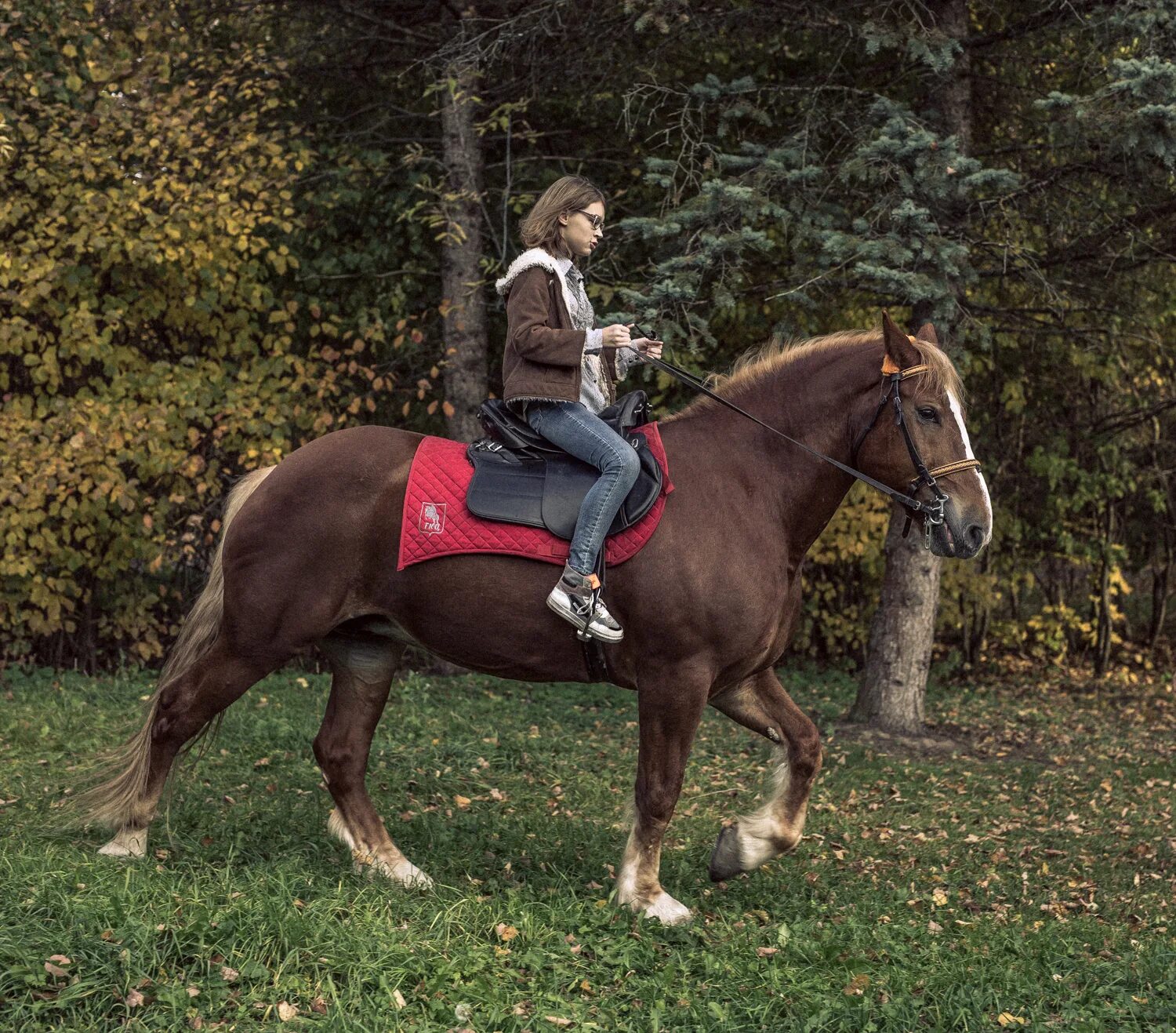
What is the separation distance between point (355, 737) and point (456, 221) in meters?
6.24

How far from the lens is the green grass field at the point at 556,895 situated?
424cm

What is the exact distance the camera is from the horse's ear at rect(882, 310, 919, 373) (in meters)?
5.12

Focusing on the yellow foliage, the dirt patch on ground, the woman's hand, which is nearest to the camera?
the woman's hand

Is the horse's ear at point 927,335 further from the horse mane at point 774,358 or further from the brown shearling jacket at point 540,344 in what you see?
the brown shearling jacket at point 540,344

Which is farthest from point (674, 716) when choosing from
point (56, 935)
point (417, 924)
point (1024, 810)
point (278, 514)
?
point (1024, 810)

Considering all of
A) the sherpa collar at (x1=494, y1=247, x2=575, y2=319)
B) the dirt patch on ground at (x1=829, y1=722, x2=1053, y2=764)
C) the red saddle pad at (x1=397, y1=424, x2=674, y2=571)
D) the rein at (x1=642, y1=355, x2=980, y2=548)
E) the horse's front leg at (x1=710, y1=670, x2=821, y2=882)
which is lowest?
the dirt patch on ground at (x1=829, y1=722, x2=1053, y2=764)

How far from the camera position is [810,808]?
25.6ft

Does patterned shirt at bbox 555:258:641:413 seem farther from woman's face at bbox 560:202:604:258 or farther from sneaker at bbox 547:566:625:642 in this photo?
sneaker at bbox 547:566:625:642

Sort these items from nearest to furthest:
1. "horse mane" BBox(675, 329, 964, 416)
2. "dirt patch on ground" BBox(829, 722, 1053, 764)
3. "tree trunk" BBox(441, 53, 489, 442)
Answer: "horse mane" BBox(675, 329, 964, 416), "dirt patch on ground" BBox(829, 722, 1053, 764), "tree trunk" BBox(441, 53, 489, 442)

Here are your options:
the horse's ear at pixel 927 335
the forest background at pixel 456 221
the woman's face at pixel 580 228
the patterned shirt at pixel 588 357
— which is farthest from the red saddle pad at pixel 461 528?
the forest background at pixel 456 221

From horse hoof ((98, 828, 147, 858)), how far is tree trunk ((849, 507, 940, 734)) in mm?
6359

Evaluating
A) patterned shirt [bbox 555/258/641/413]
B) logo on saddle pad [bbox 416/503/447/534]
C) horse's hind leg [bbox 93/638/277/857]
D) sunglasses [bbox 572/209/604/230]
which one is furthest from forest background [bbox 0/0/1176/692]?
horse's hind leg [bbox 93/638/277/857]

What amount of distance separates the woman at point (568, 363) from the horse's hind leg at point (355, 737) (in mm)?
1178

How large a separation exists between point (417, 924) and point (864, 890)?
2313 millimetres
